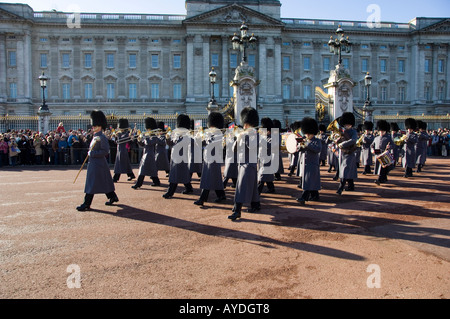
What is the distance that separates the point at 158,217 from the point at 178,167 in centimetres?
202

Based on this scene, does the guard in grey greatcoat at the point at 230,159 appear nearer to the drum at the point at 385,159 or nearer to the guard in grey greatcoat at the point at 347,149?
the guard in grey greatcoat at the point at 347,149

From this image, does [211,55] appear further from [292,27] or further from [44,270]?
[44,270]

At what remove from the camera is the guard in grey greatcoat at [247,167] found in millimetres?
6523

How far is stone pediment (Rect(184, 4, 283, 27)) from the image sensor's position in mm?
44062

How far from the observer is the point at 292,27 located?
1854 inches

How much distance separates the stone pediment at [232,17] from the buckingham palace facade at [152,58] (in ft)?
0.38

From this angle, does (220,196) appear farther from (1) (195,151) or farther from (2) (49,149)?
(2) (49,149)

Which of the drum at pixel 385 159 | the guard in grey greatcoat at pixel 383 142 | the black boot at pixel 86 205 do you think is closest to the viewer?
the black boot at pixel 86 205

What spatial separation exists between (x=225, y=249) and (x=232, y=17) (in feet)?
144

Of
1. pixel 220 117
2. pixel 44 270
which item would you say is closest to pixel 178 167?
pixel 220 117

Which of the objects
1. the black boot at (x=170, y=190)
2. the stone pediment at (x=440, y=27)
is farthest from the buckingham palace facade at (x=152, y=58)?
the black boot at (x=170, y=190)

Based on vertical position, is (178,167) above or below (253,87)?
below

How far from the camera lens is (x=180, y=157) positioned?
855cm

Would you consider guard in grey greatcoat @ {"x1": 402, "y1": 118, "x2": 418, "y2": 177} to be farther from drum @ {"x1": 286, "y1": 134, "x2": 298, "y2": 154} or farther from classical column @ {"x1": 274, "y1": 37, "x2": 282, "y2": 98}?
classical column @ {"x1": 274, "y1": 37, "x2": 282, "y2": 98}
